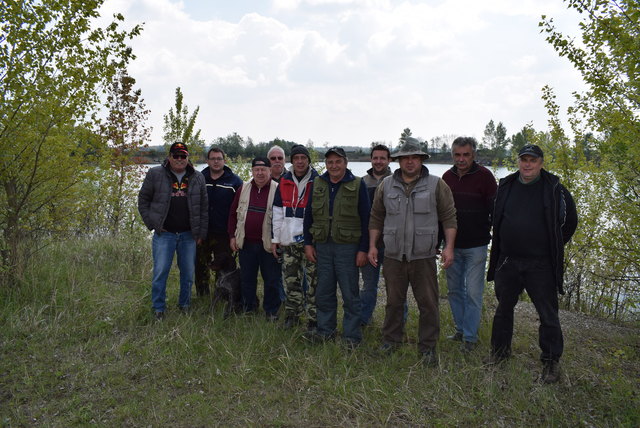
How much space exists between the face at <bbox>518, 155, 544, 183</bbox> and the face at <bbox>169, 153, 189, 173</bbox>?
3620 millimetres

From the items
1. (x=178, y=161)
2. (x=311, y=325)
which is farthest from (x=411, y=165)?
(x=178, y=161)

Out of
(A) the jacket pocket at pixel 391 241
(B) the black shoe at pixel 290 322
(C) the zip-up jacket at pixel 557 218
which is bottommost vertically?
(B) the black shoe at pixel 290 322

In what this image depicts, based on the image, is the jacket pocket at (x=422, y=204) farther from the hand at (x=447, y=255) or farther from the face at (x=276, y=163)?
the face at (x=276, y=163)

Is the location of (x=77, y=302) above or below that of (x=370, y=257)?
below

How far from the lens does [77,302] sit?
4965 mm

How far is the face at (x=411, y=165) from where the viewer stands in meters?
3.87

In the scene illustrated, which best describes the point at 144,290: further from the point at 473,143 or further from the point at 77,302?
the point at 473,143

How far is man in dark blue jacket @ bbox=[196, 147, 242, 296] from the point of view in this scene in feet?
17.1

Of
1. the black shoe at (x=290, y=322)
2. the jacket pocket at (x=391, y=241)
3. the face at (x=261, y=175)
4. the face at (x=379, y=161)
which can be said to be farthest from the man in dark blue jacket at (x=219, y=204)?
the jacket pocket at (x=391, y=241)

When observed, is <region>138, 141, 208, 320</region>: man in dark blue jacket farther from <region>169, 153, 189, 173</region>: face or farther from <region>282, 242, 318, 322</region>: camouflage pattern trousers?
<region>282, 242, 318, 322</region>: camouflage pattern trousers

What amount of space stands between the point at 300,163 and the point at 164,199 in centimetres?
169

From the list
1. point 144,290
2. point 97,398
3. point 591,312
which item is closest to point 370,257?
point 97,398

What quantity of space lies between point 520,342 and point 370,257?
1.96m

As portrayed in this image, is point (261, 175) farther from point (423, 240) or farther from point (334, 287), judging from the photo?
point (423, 240)
